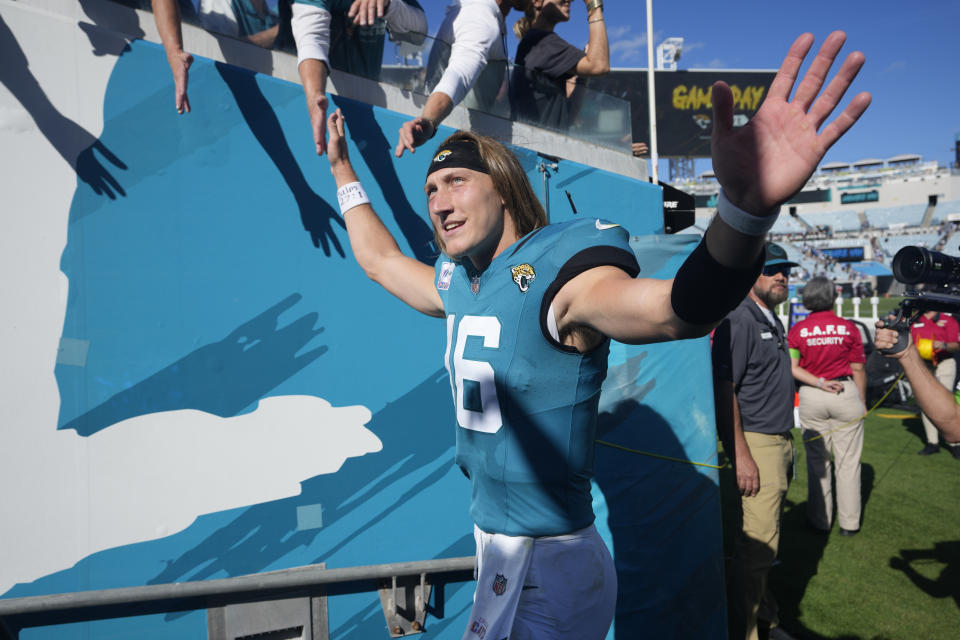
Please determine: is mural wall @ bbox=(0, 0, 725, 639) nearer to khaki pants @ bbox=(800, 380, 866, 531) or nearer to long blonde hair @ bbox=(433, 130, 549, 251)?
long blonde hair @ bbox=(433, 130, 549, 251)

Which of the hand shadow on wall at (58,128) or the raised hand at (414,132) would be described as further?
the raised hand at (414,132)

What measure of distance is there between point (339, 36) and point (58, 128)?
1404 mm

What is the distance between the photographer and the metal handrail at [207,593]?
2324 mm

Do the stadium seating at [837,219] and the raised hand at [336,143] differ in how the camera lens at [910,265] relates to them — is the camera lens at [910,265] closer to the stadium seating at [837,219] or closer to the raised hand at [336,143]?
the raised hand at [336,143]

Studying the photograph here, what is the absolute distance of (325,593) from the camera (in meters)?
2.78

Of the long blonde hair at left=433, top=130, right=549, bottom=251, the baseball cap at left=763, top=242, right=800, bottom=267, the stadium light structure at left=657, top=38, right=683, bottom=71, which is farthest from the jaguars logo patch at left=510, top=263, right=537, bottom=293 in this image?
the stadium light structure at left=657, top=38, right=683, bottom=71

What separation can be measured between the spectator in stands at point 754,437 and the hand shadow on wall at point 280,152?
268cm

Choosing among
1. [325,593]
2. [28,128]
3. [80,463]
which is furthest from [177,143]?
[325,593]

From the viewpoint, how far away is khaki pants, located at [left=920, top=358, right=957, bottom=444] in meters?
7.44

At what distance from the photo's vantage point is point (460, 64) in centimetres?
306

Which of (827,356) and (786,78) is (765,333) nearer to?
(827,356)

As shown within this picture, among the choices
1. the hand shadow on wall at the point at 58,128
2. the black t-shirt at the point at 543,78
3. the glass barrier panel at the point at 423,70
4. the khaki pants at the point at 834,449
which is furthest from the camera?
the khaki pants at the point at 834,449

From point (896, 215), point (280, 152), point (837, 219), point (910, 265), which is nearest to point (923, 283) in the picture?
point (910, 265)

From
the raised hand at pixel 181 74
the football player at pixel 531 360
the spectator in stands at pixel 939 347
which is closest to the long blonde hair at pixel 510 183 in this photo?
the football player at pixel 531 360
